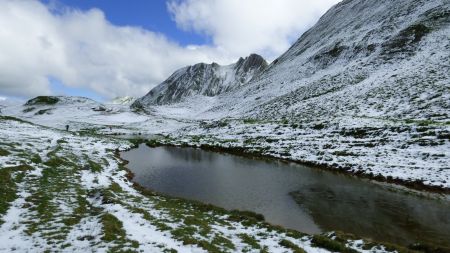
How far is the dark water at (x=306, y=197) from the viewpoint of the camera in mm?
21109

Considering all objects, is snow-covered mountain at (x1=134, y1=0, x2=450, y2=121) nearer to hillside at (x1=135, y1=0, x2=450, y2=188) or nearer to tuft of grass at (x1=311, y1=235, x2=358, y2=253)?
hillside at (x1=135, y1=0, x2=450, y2=188)

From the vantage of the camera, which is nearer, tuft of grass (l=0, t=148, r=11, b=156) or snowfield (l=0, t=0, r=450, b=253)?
snowfield (l=0, t=0, r=450, b=253)

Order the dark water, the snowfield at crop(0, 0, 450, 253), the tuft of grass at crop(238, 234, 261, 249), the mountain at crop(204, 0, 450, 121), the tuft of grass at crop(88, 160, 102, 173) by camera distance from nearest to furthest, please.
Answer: the tuft of grass at crop(238, 234, 261, 249) → the snowfield at crop(0, 0, 450, 253) → the dark water → the tuft of grass at crop(88, 160, 102, 173) → the mountain at crop(204, 0, 450, 121)

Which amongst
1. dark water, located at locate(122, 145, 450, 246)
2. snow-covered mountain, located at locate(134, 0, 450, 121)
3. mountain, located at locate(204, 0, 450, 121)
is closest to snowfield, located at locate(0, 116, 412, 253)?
dark water, located at locate(122, 145, 450, 246)

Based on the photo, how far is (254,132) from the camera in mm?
65688

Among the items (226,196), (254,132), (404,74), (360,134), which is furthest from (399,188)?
(404,74)

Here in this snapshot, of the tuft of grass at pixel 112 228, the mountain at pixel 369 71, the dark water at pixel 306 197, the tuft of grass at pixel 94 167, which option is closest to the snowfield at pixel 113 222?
the tuft of grass at pixel 112 228

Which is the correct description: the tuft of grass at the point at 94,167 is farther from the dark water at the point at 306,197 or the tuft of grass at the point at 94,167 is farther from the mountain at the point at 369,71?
the mountain at the point at 369,71

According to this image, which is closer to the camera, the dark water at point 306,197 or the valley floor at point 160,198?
the valley floor at point 160,198

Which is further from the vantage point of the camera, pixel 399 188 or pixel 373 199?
pixel 399 188

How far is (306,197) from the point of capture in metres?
28.2

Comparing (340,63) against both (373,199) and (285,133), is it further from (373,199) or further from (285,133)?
(373,199)

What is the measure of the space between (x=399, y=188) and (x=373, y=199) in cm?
458

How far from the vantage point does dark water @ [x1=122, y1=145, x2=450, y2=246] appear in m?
21.1
